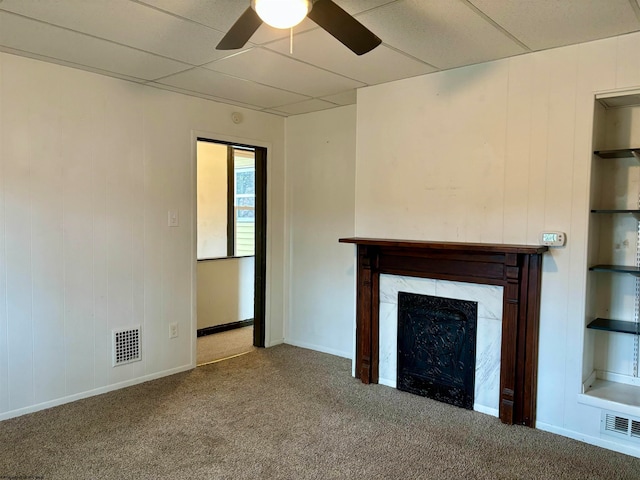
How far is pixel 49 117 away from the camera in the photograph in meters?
3.08

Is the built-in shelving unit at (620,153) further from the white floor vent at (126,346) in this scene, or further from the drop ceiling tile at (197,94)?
the white floor vent at (126,346)

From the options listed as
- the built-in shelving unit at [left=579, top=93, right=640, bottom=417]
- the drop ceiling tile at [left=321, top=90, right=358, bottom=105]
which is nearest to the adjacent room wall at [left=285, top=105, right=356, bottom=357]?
the drop ceiling tile at [left=321, top=90, right=358, bottom=105]

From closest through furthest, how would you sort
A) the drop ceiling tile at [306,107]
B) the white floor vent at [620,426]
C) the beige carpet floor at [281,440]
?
the beige carpet floor at [281,440], the white floor vent at [620,426], the drop ceiling tile at [306,107]

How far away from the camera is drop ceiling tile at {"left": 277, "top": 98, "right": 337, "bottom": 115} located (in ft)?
13.4

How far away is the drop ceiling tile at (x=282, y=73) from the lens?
293 cm

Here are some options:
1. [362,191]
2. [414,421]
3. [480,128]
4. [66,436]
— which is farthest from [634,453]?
[66,436]

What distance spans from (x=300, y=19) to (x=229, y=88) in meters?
1.95

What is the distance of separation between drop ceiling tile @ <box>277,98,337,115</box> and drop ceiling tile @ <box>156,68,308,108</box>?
12 cm

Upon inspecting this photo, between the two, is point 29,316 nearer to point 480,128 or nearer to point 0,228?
point 0,228

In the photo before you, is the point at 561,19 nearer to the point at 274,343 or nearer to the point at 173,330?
the point at 173,330

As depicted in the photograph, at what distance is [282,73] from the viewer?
10.6 ft

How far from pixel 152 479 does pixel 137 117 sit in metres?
2.53

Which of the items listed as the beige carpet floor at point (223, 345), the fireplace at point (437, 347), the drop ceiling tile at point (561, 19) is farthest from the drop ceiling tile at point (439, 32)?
the beige carpet floor at point (223, 345)

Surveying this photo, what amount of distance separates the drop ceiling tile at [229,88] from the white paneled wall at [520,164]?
86cm
